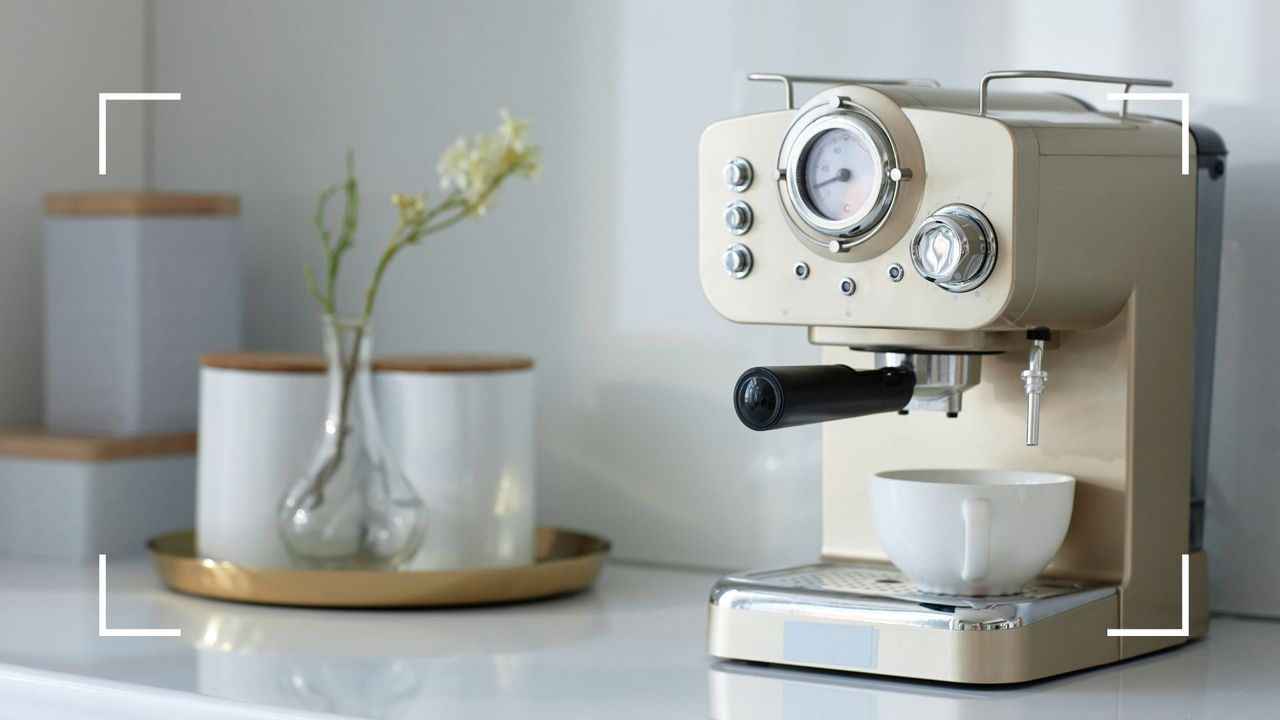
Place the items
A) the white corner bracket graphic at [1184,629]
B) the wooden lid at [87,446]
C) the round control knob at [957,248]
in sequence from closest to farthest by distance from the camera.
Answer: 1. the round control knob at [957,248]
2. the white corner bracket graphic at [1184,629]
3. the wooden lid at [87,446]

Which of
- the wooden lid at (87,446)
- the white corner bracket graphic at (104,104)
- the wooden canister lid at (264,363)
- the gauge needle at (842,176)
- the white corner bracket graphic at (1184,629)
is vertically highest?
the white corner bracket graphic at (104,104)

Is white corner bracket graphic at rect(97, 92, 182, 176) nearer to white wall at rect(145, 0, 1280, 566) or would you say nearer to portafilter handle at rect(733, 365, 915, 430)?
white wall at rect(145, 0, 1280, 566)

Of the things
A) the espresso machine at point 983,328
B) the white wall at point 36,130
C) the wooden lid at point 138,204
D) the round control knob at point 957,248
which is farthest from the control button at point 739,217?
the white wall at point 36,130

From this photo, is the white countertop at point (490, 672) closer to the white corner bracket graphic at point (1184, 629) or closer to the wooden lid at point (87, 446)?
the white corner bracket graphic at point (1184, 629)

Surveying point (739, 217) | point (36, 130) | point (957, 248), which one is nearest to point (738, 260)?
point (739, 217)

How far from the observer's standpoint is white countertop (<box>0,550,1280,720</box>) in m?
0.78

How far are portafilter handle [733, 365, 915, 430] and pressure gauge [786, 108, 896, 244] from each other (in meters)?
0.06

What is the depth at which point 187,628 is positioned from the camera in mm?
980

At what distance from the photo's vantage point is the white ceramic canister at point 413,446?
3.63 feet

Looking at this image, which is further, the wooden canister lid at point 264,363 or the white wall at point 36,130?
the white wall at point 36,130

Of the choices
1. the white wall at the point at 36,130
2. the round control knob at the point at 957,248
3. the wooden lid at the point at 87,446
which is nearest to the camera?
the round control knob at the point at 957,248

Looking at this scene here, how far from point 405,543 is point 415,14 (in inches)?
18.0

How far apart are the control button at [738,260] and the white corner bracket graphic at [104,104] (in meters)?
0.76

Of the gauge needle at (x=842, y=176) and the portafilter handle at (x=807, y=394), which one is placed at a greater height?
the gauge needle at (x=842, y=176)
